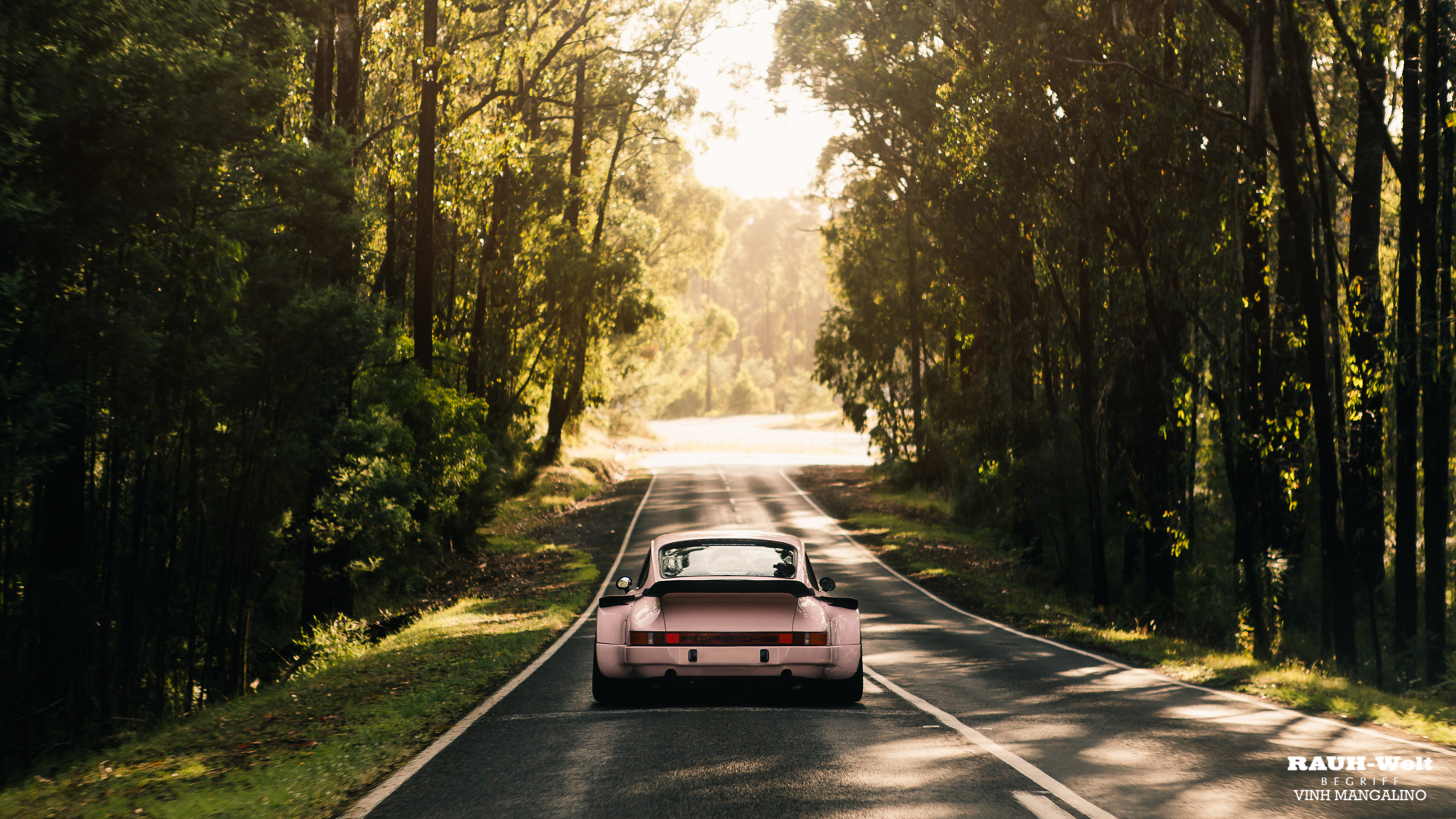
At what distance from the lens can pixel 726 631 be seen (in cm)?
856

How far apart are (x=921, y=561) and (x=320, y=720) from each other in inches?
751

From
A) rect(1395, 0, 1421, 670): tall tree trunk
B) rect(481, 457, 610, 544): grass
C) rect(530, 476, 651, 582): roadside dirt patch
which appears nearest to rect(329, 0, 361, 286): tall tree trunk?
rect(530, 476, 651, 582): roadside dirt patch

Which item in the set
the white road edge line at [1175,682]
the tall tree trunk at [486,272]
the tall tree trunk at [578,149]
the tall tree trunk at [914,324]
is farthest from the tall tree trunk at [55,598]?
the tall tree trunk at [914,324]

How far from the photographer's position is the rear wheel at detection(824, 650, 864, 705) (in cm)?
930

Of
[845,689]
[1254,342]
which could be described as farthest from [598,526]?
[845,689]

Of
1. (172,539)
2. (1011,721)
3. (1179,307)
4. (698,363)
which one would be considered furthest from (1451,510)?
(698,363)

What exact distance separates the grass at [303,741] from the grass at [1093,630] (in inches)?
318

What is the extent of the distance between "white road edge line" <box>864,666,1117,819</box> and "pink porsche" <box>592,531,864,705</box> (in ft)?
2.92

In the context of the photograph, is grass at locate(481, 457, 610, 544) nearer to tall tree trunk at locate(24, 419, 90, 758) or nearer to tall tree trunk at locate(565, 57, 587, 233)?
tall tree trunk at locate(565, 57, 587, 233)

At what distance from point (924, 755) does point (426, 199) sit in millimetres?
17629

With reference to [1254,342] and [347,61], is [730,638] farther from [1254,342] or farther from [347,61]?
[347,61]

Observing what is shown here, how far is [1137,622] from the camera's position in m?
20.5

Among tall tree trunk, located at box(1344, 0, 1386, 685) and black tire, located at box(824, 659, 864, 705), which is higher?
tall tree trunk, located at box(1344, 0, 1386, 685)

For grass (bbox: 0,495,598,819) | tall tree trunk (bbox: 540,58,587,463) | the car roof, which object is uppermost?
tall tree trunk (bbox: 540,58,587,463)
